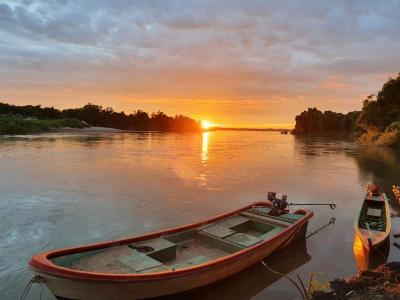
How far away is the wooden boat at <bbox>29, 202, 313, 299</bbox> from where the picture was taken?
27.3ft

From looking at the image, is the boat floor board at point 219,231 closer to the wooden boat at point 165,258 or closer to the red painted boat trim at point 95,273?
the wooden boat at point 165,258

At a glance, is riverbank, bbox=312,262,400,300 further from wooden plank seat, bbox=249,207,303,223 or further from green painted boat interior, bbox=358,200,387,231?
wooden plank seat, bbox=249,207,303,223

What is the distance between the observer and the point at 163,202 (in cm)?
2175

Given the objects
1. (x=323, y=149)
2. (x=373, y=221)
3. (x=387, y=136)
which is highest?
(x=387, y=136)

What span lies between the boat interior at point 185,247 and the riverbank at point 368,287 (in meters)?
3.15

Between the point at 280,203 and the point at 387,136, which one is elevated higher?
the point at 387,136

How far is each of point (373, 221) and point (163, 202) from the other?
38.0 ft

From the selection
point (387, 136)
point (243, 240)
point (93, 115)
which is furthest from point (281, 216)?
point (93, 115)

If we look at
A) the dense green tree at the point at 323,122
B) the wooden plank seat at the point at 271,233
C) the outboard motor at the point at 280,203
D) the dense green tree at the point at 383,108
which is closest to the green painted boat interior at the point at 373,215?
the outboard motor at the point at 280,203

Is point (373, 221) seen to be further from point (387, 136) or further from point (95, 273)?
point (387, 136)

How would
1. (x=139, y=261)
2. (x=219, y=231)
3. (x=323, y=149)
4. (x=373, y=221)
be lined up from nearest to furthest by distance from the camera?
(x=139, y=261)
(x=219, y=231)
(x=373, y=221)
(x=323, y=149)

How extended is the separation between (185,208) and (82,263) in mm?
11078

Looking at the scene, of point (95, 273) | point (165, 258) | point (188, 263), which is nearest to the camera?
point (95, 273)

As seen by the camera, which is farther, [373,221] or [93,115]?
[93,115]
